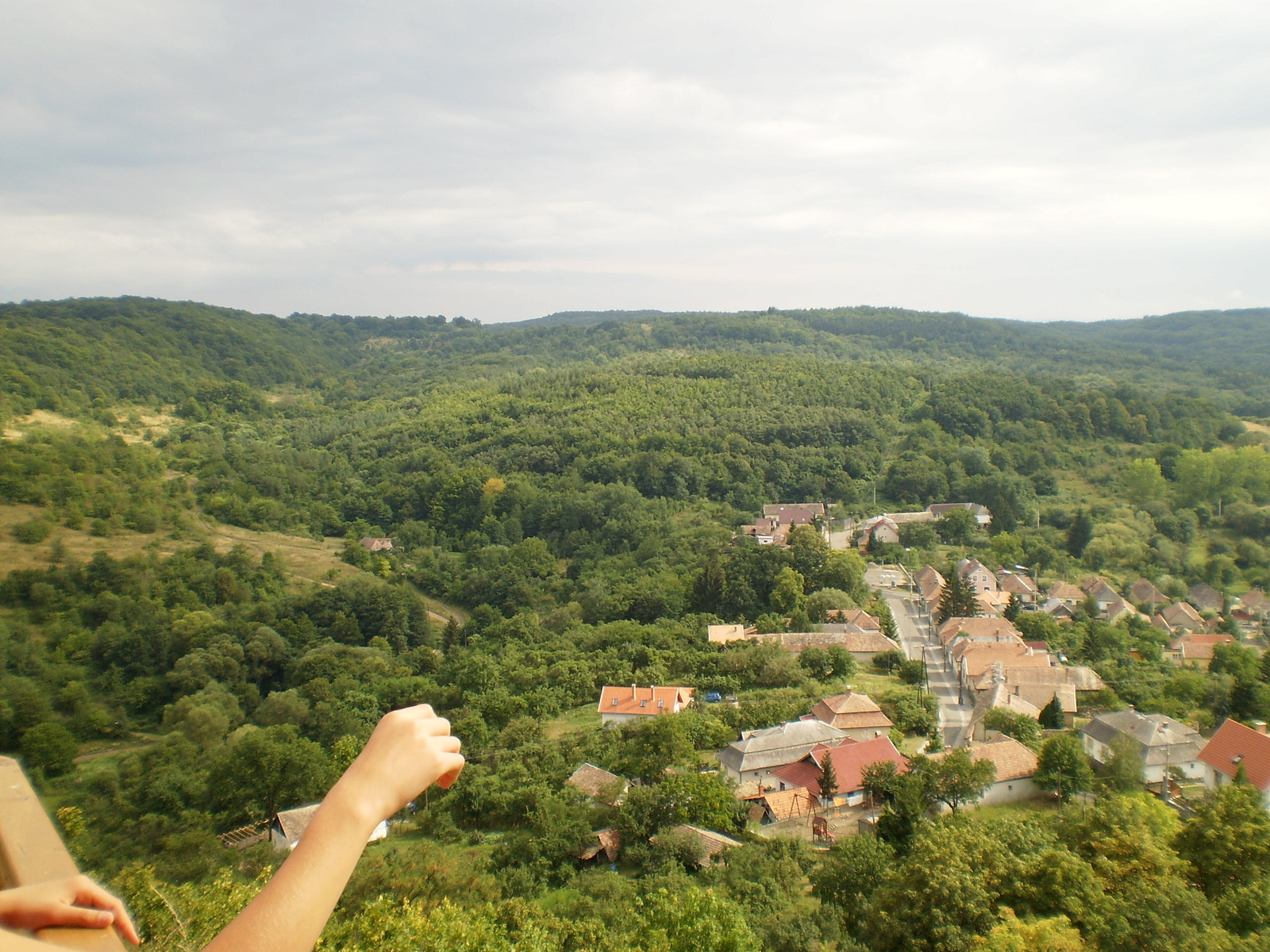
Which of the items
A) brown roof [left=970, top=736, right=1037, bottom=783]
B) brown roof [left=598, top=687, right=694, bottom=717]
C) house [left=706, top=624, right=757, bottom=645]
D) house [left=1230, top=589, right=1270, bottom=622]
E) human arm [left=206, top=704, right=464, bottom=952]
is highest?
human arm [left=206, top=704, right=464, bottom=952]

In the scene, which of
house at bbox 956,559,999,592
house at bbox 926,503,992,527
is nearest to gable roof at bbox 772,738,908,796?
house at bbox 956,559,999,592

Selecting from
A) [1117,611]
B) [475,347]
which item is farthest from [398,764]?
[475,347]

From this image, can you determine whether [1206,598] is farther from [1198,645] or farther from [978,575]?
[978,575]

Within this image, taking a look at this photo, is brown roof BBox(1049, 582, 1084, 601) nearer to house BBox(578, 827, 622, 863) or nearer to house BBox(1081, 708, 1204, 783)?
house BBox(1081, 708, 1204, 783)

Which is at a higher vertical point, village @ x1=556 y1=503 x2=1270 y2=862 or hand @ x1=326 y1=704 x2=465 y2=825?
hand @ x1=326 y1=704 x2=465 y2=825

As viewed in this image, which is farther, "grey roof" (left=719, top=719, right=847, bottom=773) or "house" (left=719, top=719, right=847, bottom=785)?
"grey roof" (left=719, top=719, right=847, bottom=773)

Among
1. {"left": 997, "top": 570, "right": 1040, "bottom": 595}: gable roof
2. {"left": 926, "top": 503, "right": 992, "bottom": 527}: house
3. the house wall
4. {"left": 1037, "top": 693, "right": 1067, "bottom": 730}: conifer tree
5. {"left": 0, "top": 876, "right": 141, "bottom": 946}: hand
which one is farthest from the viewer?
{"left": 926, "top": 503, "right": 992, "bottom": 527}: house

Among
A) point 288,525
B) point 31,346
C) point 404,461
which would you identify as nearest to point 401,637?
point 288,525
